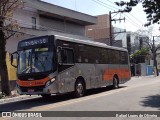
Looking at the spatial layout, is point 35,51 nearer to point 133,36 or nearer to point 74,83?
point 74,83

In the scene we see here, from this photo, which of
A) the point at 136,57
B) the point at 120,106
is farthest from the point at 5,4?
the point at 136,57

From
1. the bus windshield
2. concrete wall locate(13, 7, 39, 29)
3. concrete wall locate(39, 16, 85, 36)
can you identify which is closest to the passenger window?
the bus windshield

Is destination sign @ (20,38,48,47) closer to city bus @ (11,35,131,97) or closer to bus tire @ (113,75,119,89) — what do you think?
city bus @ (11,35,131,97)

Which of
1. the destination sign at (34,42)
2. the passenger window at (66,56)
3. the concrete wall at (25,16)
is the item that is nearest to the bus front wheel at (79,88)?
the passenger window at (66,56)

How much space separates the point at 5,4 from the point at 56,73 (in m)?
6.72

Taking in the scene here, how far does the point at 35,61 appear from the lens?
16172mm

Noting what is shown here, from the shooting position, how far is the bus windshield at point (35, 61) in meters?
15.9

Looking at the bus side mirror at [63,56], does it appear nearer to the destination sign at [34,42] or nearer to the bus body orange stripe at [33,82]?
the destination sign at [34,42]

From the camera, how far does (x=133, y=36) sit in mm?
81312

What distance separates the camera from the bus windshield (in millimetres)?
15930

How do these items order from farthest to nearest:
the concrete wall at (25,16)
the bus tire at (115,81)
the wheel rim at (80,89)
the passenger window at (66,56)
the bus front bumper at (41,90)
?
the concrete wall at (25,16) → the bus tire at (115,81) → the wheel rim at (80,89) → the passenger window at (66,56) → the bus front bumper at (41,90)

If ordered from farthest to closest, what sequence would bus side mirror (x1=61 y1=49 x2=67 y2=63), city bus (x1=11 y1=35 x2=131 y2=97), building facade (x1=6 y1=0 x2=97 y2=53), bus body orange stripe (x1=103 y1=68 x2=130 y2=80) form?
building facade (x1=6 y1=0 x2=97 y2=53) < bus body orange stripe (x1=103 y1=68 x2=130 y2=80) < bus side mirror (x1=61 y1=49 x2=67 y2=63) < city bus (x1=11 y1=35 x2=131 y2=97)

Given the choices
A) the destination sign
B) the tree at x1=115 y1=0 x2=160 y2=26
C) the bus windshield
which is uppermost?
the tree at x1=115 y1=0 x2=160 y2=26

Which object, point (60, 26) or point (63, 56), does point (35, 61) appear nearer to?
point (63, 56)
